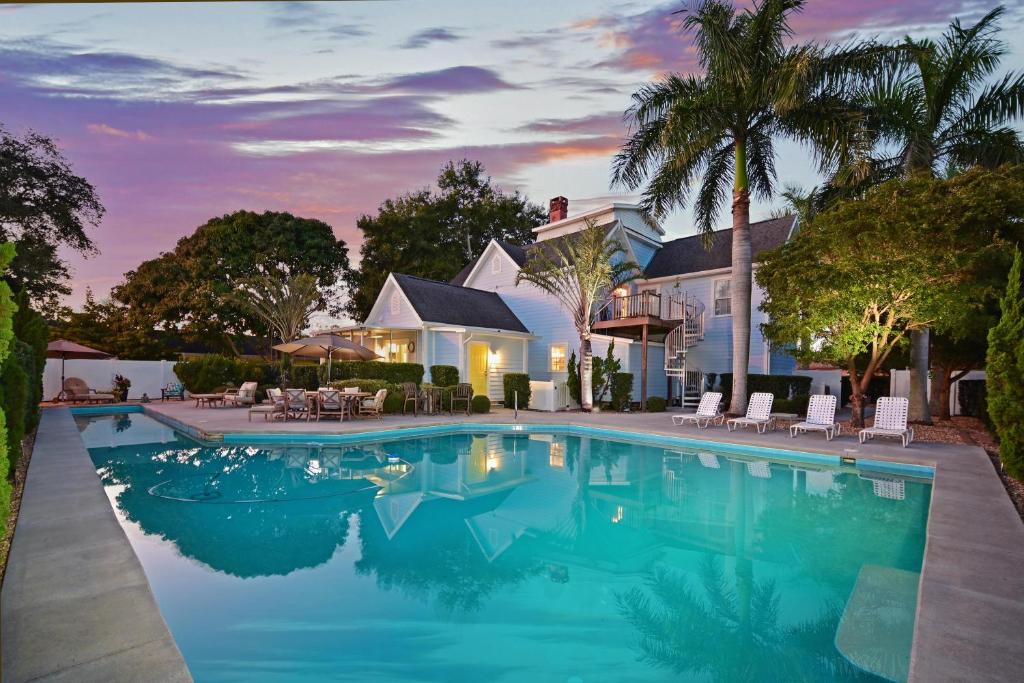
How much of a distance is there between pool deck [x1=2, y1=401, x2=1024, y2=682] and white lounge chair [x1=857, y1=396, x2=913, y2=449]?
11.7 ft

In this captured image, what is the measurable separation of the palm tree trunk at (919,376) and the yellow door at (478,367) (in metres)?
14.3

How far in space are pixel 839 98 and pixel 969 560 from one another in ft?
46.8

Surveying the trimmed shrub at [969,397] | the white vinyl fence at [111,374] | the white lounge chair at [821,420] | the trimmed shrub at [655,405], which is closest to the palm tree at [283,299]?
the white vinyl fence at [111,374]

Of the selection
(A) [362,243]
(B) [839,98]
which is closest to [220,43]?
(B) [839,98]

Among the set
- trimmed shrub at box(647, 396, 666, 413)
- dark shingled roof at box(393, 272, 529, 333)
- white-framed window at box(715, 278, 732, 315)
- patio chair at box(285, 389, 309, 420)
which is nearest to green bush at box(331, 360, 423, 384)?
dark shingled roof at box(393, 272, 529, 333)

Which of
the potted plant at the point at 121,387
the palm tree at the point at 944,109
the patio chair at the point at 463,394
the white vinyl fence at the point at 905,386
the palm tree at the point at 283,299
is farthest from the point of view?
the palm tree at the point at 283,299

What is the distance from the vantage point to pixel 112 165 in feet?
62.3

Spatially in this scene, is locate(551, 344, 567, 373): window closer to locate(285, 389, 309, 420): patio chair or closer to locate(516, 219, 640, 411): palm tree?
locate(516, 219, 640, 411): palm tree

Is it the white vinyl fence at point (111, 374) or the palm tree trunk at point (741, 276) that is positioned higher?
the palm tree trunk at point (741, 276)

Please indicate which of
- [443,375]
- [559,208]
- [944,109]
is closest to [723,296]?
[944,109]

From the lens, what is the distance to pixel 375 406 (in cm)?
1555

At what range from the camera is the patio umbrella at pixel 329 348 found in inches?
630

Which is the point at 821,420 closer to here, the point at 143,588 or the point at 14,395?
the point at 143,588

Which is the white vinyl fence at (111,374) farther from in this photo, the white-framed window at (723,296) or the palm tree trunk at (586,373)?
the white-framed window at (723,296)
